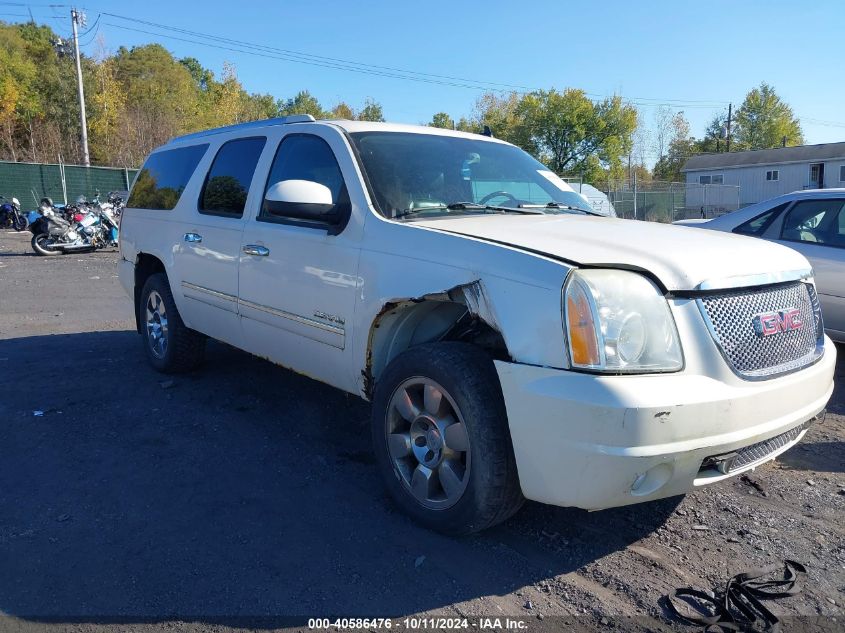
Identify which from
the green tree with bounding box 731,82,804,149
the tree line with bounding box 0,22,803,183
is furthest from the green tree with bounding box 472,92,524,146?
the green tree with bounding box 731,82,804,149

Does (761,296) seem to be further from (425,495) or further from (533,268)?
(425,495)

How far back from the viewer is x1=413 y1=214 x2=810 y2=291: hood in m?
2.79

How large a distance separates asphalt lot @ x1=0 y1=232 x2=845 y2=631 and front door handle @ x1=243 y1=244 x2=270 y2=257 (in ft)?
3.90

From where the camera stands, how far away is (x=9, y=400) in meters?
5.22

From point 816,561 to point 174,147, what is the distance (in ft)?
18.0

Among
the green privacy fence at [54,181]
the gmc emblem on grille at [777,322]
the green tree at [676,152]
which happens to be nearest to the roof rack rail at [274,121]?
the gmc emblem on grille at [777,322]

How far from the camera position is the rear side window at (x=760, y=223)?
6715 millimetres

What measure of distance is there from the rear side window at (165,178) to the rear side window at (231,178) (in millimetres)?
363

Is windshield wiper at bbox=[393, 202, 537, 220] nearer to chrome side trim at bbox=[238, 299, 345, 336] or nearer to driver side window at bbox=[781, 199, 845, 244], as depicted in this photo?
chrome side trim at bbox=[238, 299, 345, 336]

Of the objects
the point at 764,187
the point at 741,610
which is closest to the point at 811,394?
the point at 741,610

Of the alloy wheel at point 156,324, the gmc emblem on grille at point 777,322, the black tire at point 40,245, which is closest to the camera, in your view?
the gmc emblem on grille at point 777,322

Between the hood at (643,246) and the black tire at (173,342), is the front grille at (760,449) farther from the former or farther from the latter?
the black tire at (173,342)

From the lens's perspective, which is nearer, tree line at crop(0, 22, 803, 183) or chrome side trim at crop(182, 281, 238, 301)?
chrome side trim at crop(182, 281, 238, 301)

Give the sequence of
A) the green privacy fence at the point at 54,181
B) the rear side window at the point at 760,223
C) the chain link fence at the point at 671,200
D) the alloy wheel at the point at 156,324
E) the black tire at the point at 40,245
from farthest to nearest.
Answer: the chain link fence at the point at 671,200 < the green privacy fence at the point at 54,181 < the black tire at the point at 40,245 < the rear side window at the point at 760,223 < the alloy wheel at the point at 156,324
